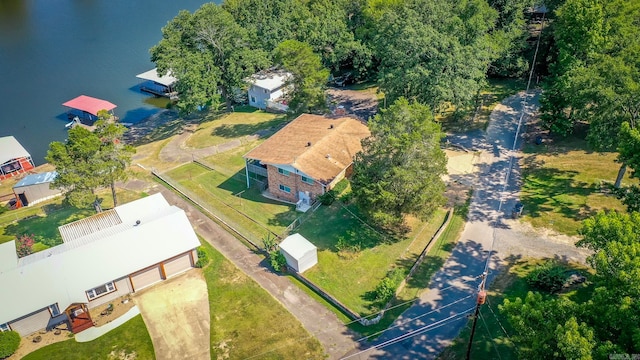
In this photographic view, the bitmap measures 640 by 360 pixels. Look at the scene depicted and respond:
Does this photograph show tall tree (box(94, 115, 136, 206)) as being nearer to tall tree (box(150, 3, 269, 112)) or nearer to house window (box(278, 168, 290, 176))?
house window (box(278, 168, 290, 176))

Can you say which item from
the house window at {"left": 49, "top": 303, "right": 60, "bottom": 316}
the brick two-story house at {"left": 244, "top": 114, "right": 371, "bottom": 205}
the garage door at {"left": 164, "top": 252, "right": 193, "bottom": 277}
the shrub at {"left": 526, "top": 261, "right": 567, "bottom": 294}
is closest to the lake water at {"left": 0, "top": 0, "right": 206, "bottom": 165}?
the brick two-story house at {"left": 244, "top": 114, "right": 371, "bottom": 205}

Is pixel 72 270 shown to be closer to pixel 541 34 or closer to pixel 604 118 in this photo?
pixel 604 118

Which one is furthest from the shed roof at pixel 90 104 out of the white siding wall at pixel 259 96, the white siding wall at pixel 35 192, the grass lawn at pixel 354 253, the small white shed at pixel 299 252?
the small white shed at pixel 299 252

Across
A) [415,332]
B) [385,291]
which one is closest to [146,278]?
[385,291]

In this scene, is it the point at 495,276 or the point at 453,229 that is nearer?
the point at 495,276

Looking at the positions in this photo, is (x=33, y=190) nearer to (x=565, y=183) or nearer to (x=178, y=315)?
(x=178, y=315)

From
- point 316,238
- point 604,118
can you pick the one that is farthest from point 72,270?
point 604,118
